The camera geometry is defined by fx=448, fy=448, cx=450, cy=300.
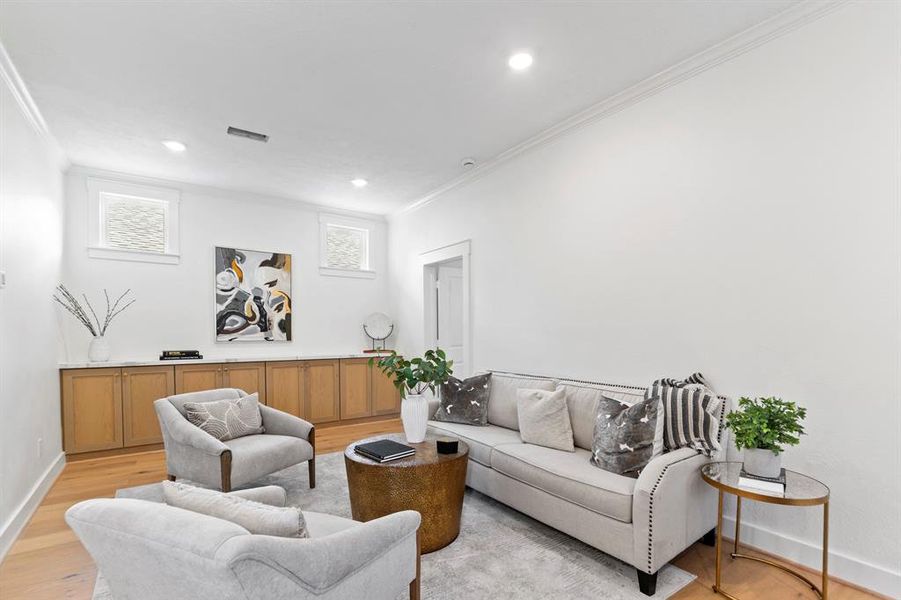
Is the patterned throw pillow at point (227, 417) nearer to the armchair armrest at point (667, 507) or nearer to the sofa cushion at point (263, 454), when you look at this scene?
the sofa cushion at point (263, 454)

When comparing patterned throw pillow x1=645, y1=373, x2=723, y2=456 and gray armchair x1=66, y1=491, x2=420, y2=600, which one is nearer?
gray armchair x1=66, y1=491, x2=420, y2=600

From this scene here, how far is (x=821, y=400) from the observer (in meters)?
2.29

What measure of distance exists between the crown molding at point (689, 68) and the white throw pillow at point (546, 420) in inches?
83.0

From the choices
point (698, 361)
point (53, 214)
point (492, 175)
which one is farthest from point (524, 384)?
point (53, 214)

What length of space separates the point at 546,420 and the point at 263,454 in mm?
1976

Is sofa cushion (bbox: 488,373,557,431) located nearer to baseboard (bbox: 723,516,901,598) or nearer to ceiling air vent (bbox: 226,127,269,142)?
baseboard (bbox: 723,516,901,598)

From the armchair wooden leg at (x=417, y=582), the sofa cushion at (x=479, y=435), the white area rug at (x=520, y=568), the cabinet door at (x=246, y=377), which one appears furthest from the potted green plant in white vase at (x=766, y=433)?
the cabinet door at (x=246, y=377)

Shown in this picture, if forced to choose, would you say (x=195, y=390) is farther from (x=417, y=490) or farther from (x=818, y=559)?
(x=818, y=559)

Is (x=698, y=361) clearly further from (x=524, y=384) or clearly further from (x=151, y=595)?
(x=151, y=595)

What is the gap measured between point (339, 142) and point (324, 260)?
232 cm

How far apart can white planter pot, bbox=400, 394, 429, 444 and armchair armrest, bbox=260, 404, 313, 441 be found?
3.29 ft

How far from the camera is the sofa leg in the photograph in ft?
6.79

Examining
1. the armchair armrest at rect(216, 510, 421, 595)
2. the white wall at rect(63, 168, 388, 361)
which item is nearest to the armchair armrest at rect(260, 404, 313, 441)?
the white wall at rect(63, 168, 388, 361)

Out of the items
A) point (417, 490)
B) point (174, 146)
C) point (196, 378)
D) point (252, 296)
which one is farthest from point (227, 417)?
point (174, 146)
